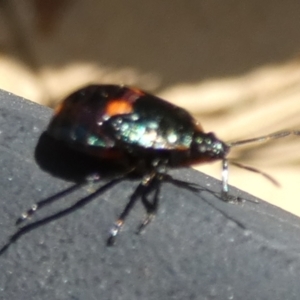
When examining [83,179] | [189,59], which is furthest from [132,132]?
[189,59]

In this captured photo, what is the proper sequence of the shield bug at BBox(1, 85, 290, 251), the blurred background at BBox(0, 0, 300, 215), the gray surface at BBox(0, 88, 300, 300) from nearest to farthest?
the gray surface at BBox(0, 88, 300, 300), the shield bug at BBox(1, 85, 290, 251), the blurred background at BBox(0, 0, 300, 215)

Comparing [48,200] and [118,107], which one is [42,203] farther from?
[118,107]

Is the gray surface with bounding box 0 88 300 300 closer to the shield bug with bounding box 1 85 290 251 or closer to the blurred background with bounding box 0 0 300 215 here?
the shield bug with bounding box 1 85 290 251

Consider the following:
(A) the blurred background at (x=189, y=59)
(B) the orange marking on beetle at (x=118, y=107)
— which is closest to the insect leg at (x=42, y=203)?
(B) the orange marking on beetle at (x=118, y=107)

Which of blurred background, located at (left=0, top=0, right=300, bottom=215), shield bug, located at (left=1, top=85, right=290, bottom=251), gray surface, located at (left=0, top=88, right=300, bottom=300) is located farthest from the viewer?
blurred background, located at (left=0, top=0, right=300, bottom=215)

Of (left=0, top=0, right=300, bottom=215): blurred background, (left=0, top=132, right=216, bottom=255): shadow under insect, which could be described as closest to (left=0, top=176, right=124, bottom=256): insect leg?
(left=0, top=132, right=216, bottom=255): shadow under insect

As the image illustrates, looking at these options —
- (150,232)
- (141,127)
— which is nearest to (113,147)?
(141,127)

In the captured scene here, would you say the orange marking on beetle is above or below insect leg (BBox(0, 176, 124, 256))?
above
